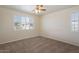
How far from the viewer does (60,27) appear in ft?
4.79

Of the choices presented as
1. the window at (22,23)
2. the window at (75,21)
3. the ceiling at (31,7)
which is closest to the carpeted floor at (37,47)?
the window at (22,23)

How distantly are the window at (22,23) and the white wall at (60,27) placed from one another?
21 centimetres

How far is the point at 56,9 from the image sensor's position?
147 cm

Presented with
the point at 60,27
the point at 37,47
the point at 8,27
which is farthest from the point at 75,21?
the point at 8,27

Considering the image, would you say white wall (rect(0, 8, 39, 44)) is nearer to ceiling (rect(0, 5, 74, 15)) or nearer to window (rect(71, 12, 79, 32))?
ceiling (rect(0, 5, 74, 15))

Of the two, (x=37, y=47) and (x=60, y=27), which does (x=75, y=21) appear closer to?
(x=60, y=27)

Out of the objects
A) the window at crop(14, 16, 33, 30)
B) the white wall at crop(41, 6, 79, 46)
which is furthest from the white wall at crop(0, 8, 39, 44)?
the white wall at crop(41, 6, 79, 46)

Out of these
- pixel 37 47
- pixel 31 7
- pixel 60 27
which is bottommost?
pixel 37 47

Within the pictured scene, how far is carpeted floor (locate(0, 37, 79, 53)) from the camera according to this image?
4.70ft

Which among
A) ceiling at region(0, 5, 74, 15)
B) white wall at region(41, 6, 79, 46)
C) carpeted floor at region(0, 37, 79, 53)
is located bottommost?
carpeted floor at region(0, 37, 79, 53)

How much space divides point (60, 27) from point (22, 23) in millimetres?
618

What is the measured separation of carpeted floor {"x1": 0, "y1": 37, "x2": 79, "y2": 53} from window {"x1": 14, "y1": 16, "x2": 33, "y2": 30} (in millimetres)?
210

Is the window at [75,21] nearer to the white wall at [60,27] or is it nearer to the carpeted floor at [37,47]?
the white wall at [60,27]
